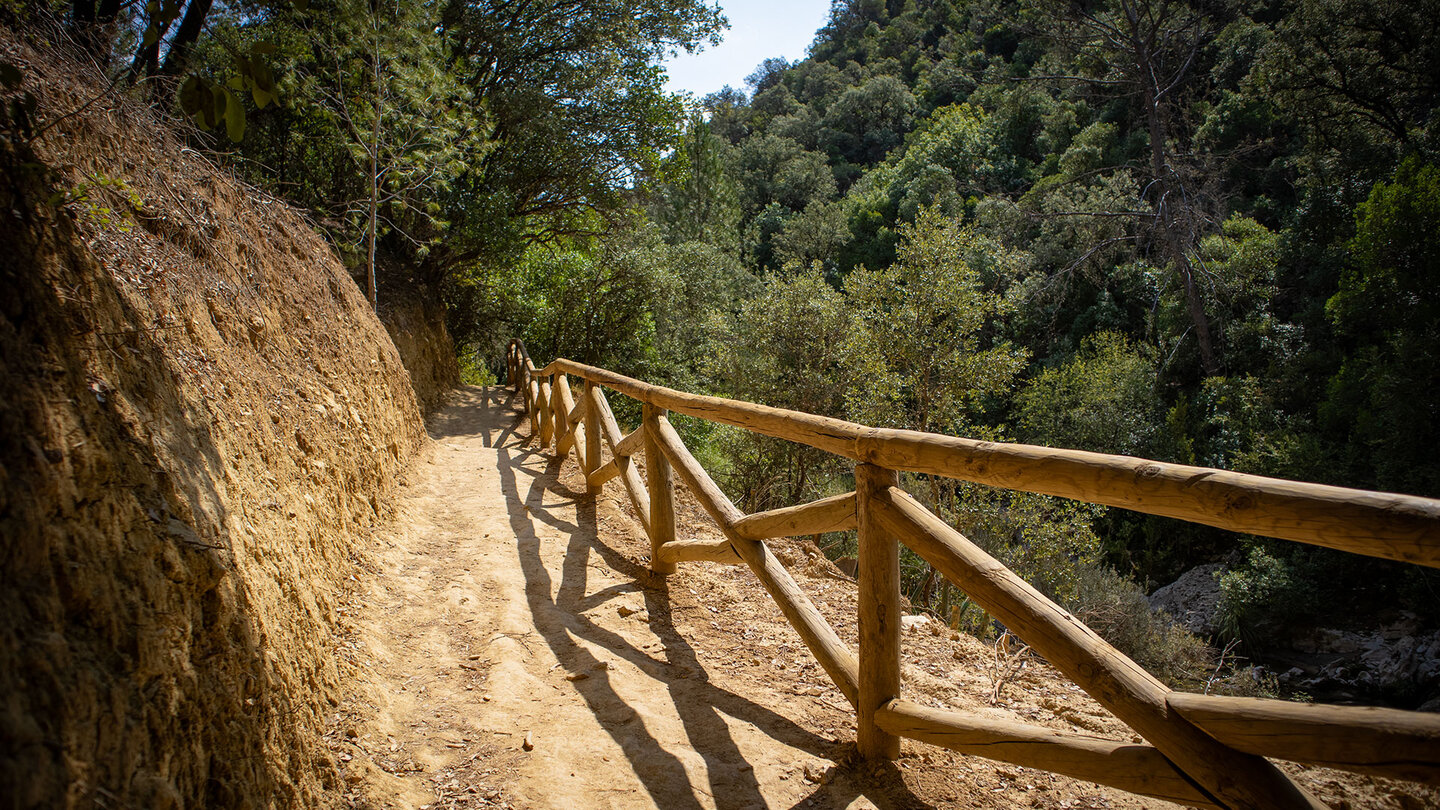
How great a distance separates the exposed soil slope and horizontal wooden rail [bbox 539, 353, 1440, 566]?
6.66 feet

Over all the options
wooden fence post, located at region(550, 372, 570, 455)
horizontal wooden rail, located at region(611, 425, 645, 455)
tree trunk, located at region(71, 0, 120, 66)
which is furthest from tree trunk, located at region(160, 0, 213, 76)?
horizontal wooden rail, located at region(611, 425, 645, 455)

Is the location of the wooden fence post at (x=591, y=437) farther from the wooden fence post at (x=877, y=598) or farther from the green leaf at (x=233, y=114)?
the green leaf at (x=233, y=114)

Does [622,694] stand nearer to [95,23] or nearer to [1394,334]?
[95,23]

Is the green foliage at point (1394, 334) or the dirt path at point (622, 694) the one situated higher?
the green foliage at point (1394, 334)

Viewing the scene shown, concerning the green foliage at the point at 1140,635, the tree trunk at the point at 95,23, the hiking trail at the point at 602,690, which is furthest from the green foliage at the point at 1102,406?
the tree trunk at the point at 95,23

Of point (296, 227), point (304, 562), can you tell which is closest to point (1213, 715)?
point (304, 562)

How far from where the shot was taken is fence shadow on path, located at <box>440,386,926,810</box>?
2.21 meters

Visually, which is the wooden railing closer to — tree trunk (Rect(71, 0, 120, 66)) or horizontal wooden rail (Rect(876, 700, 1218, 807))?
horizontal wooden rail (Rect(876, 700, 1218, 807))

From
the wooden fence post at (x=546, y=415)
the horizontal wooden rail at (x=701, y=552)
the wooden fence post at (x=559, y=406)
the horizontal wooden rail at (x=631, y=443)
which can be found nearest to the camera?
the horizontal wooden rail at (x=701, y=552)

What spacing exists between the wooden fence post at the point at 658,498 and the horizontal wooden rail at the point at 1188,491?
1.73 meters

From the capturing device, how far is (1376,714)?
1.15m

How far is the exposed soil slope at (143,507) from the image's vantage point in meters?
1.25

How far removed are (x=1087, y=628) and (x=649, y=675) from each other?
207 centimetres

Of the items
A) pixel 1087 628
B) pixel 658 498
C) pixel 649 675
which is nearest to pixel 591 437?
pixel 658 498
